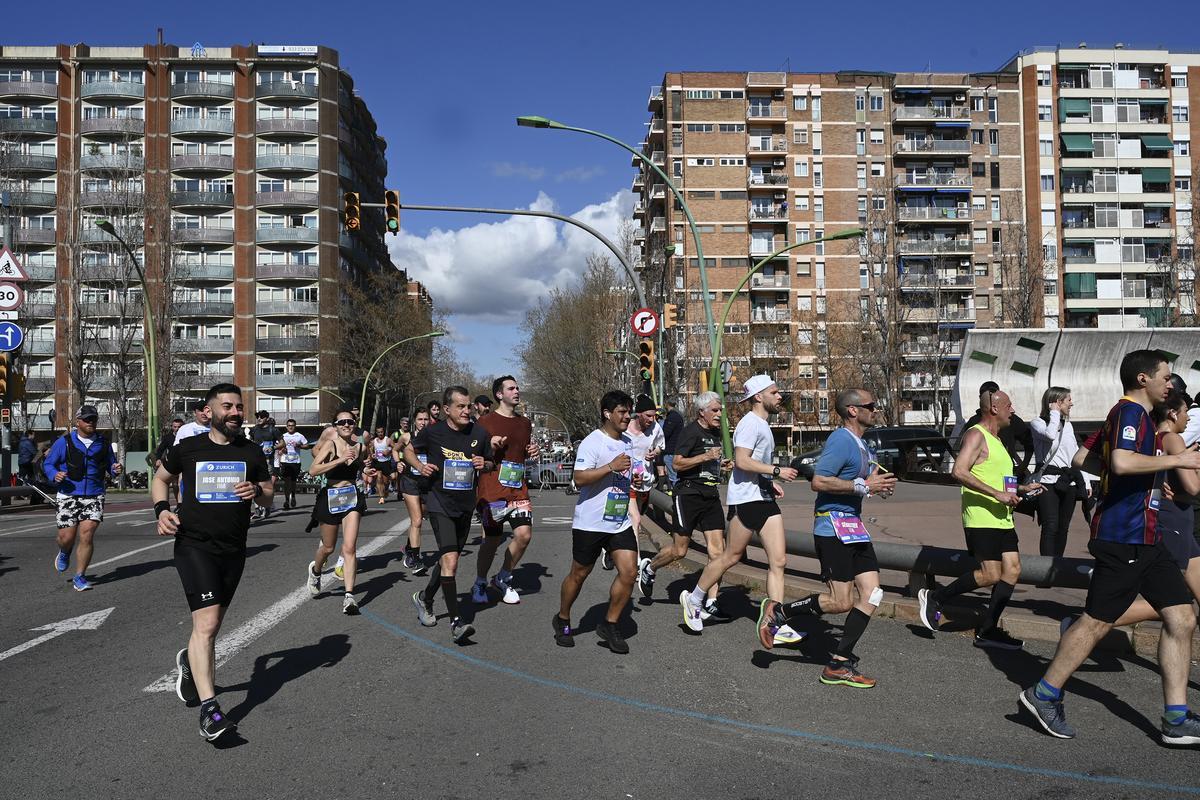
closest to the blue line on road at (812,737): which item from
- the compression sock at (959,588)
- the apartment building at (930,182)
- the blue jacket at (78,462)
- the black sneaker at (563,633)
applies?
the black sneaker at (563,633)

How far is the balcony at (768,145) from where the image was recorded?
7225 cm

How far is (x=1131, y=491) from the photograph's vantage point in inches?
188

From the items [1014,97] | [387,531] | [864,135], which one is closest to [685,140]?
[864,135]

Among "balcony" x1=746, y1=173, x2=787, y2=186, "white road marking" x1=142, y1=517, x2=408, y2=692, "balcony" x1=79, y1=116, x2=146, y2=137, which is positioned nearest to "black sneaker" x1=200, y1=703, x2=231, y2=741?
"white road marking" x1=142, y1=517, x2=408, y2=692

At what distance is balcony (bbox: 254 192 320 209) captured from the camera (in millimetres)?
66688

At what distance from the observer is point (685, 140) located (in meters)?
71.6

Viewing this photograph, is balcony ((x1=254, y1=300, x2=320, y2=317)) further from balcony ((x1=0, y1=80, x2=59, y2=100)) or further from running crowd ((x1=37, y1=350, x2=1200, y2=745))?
running crowd ((x1=37, y1=350, x2=1200, y2=745))

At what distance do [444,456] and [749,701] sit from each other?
3.45 meters

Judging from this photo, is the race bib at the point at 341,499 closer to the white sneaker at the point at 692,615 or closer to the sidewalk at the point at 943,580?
the white sneaker at the point at 692,615

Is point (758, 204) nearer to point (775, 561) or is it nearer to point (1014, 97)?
point (1014, 97)

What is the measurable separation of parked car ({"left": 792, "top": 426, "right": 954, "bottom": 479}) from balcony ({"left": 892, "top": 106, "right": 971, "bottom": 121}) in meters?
50.0

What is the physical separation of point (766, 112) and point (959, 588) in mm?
70038

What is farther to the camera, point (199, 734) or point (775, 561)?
point (775, 561)

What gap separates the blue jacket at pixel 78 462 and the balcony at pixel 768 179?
65918 millimetres
